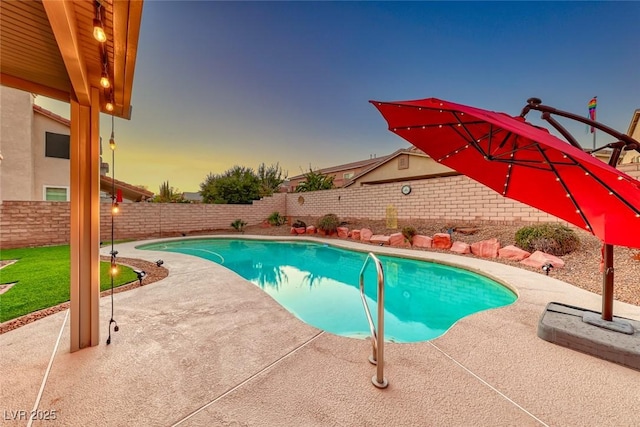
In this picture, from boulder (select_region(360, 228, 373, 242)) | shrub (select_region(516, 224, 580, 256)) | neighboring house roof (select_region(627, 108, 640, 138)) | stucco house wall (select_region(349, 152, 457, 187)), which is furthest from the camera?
stucco house wall (select_region(349, 152, 457, 187))

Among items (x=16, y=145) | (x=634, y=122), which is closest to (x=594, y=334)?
(x=16, y=145)

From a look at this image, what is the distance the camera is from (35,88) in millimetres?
2385

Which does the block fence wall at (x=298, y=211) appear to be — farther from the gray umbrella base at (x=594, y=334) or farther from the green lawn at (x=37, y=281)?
the gray umbrella base at (x=594, y=334)

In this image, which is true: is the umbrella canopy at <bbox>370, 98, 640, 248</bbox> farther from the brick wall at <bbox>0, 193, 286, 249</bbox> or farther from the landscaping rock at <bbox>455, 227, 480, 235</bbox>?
the brick wall at <bbox>0, 193, 286, 249</bbox>

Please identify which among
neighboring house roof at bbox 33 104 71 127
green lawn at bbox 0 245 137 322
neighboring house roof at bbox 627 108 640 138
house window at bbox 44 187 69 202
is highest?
neighboring house roof at bbox 627 108 640 138

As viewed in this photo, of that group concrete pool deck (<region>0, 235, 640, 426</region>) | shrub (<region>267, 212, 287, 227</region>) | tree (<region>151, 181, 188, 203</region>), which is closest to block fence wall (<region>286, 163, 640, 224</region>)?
shrub (<region>267, 212, 287, 227</region>)

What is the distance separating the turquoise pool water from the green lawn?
2.88m

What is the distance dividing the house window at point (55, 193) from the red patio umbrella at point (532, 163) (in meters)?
15.0

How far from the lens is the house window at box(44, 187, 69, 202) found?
10.9m

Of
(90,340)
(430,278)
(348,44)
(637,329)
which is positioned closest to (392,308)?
(430,278)

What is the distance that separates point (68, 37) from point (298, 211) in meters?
15.7

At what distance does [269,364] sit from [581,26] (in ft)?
51.4

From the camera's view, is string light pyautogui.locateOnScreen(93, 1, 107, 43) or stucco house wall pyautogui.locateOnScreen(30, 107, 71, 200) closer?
string light pyautogui.locateOnScreen(93, 1, 107, 43)

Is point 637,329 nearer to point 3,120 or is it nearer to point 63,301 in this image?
point 63,301
